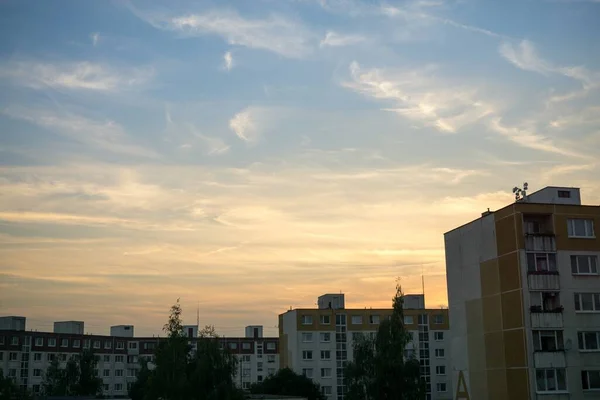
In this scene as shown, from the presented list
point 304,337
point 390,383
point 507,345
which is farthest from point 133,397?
point 507,345

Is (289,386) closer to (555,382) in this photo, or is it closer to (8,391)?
(8,391)

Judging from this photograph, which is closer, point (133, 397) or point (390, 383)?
point (390, 383)

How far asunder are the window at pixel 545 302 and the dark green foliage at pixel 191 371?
2759 centimetres

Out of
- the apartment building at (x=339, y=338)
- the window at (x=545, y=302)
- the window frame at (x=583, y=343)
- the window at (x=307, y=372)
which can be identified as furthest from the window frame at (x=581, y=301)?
the window at (x=307, y=372)

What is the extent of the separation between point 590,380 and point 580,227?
12230mm

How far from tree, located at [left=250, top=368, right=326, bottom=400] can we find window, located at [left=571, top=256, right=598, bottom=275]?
58441 mm

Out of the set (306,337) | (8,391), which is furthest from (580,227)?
(306,337)

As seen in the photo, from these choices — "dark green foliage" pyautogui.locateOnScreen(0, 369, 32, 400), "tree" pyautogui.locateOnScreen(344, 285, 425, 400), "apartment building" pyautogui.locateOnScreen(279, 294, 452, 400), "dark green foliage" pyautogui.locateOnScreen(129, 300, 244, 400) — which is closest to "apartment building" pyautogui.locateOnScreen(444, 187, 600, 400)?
"tree" pyautogui.locateOnScreen(344, 285, 425, 400)

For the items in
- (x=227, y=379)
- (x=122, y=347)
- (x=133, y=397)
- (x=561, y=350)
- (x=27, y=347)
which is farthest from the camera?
(x=122, y=347)

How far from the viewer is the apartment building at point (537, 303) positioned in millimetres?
57656

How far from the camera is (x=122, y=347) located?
16712 cm

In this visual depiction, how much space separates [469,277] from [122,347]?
4666 inches

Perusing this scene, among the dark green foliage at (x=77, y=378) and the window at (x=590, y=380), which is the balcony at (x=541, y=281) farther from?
the dark green foliage at (x=77, y=378)

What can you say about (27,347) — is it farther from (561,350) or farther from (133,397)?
(561,350)
